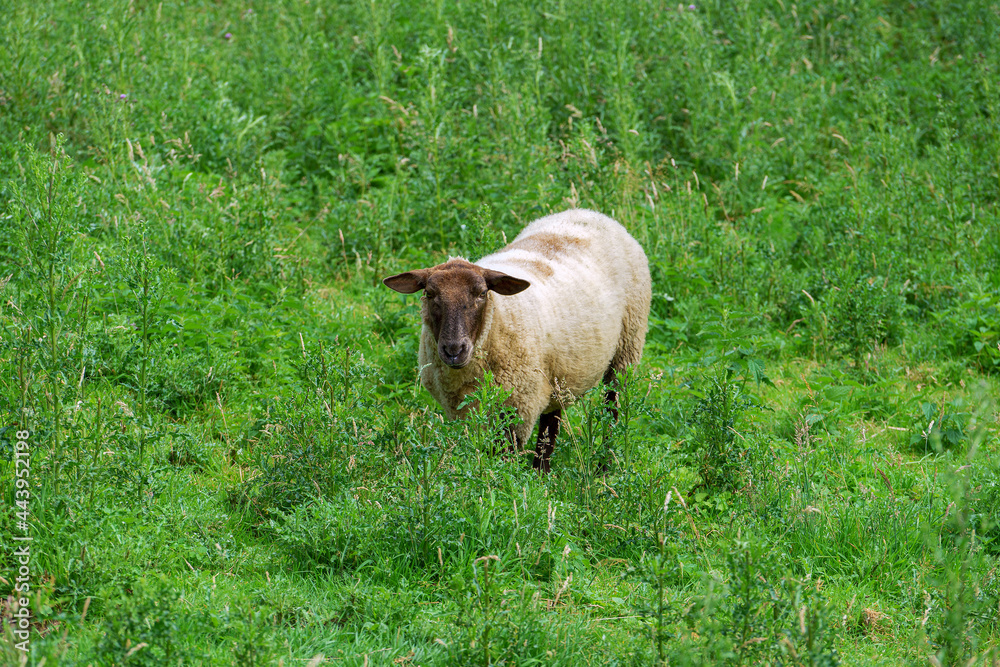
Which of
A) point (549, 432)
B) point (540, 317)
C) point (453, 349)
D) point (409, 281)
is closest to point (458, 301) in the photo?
point (453, 349)

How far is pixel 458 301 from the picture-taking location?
512 cm

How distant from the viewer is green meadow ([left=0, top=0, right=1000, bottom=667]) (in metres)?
3.70

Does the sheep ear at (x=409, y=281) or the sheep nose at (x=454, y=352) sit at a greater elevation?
the sheep ear at (x=409, y=281)

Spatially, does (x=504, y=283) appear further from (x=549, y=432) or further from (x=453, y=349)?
(x=549, y=432)

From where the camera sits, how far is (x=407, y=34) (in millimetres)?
10852

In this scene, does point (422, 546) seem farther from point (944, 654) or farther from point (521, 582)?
point (944, 654)

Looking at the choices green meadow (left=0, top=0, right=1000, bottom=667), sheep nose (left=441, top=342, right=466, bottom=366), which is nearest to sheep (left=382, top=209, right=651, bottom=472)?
sheep nose (left=441, top=342, right=466, bottom=366)

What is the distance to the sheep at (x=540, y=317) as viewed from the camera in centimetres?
521

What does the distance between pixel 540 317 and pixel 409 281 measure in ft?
2.94

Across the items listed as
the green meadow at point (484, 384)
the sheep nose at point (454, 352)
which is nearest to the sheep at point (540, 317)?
the sheep nose at point (454, 352)

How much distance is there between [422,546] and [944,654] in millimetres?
Answer: 2265

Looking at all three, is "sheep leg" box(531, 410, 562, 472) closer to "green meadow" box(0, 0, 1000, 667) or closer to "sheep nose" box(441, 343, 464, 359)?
"green meadow" box(0, 0, 1000, 667)

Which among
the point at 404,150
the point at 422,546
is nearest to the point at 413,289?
the point at 422,546

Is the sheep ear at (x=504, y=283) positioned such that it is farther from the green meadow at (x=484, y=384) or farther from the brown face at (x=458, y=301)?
the green meadow at (x=484, y=384)
